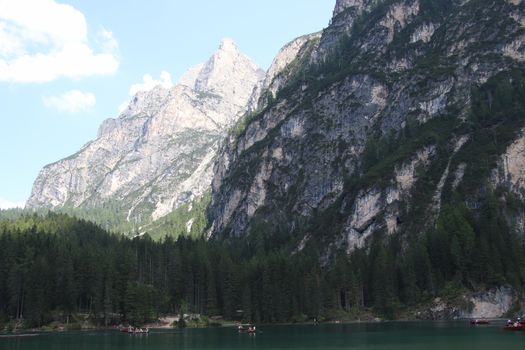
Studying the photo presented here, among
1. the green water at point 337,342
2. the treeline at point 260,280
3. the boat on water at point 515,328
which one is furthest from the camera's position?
the treeline at point 260,280

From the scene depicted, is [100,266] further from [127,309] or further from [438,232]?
[438,232]

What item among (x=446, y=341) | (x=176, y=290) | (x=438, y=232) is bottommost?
(x=446, y=341)

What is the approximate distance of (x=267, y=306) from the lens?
6201 inches

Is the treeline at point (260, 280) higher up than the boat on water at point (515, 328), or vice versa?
the treeline at point (260, 280)

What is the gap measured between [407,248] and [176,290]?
73.7 meters

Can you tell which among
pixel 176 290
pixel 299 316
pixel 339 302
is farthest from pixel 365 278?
pixel 176 290

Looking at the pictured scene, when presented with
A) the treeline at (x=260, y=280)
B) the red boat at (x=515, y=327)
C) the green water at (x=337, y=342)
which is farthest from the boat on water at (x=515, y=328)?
the treeline at (x=260, y=280)

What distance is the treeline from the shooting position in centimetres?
15075

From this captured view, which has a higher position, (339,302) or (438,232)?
(438,232)

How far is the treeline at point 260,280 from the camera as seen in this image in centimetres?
15075

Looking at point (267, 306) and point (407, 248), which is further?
point (407, 248)

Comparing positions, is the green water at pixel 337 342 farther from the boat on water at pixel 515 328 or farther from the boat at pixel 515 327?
the boat at pixel 515 327

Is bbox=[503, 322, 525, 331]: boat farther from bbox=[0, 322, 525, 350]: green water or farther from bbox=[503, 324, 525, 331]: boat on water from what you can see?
bbox=[0, 322, 525, 350]: green water

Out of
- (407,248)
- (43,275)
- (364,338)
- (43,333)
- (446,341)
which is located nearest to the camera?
(446,341)
